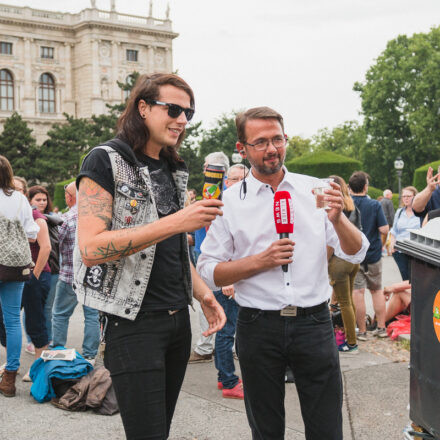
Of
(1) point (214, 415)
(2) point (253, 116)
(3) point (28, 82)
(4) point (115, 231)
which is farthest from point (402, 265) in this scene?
(3) point (28, 82)

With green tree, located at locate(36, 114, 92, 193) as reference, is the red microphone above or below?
below

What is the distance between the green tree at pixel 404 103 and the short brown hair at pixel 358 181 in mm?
38658

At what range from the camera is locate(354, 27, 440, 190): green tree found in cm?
4425

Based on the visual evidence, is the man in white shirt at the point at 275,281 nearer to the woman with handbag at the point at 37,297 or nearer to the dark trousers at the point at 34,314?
the woman with handbag at the point at 37,297

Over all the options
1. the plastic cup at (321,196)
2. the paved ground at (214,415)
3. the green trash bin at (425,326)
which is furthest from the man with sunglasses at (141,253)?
the paved ground at (214,415)

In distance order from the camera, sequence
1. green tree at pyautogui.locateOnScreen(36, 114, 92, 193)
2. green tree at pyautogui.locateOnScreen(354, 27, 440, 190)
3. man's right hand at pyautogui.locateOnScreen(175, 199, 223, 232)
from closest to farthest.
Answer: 1. man's right hand at pyautogui.locateOnScreen(175, 199, 223, 232)
2. green tree at pyautogui.locateOnScreen(354, 27, 440, 190)
3. green tree at pyautogui.locateOnScreen(36, 114, 92, 193)

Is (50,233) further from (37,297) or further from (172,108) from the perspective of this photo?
(172,108)

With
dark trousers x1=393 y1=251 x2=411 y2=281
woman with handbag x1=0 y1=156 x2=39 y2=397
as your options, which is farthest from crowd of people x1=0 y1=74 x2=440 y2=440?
dark trousers x1=393 y1=251 x2=411 y2=281

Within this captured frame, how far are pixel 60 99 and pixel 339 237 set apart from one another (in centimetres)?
6169

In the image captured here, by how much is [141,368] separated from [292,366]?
77cm

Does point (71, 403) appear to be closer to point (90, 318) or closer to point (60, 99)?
point (90, 318)

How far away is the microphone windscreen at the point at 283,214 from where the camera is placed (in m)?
2.80

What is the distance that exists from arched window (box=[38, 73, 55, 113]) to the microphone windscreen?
201 ft

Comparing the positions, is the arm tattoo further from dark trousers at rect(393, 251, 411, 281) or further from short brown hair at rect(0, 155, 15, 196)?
dark trousers at rect(393, 251, 411, 281)
